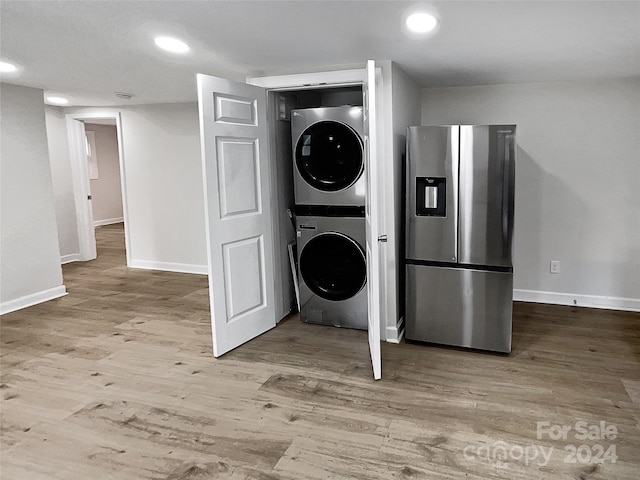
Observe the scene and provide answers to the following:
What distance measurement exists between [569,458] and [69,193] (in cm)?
654

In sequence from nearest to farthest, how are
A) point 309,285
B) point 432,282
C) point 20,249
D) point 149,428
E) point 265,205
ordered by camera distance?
point 149,428 → point 432,282 → point 265,205 → point 309,285 → point 20,249

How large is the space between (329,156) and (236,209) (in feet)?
2.98

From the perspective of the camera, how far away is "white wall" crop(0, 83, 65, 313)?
4.48 meters

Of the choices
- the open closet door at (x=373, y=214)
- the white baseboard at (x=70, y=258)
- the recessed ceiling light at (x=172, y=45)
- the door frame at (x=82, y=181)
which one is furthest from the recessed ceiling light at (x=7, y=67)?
the white baseboard at (x=70, y=258)

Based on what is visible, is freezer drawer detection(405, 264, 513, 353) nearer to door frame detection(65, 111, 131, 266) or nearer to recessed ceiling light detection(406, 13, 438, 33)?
recessed ceiling light detection(406, 13, 438, 33)

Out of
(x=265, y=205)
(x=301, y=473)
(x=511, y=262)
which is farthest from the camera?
(x=265, y=205)

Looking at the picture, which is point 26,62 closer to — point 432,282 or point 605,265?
point 432,282

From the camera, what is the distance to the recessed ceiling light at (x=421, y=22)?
94.3 inches

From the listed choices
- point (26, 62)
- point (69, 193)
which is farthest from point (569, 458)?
point (69, 193)

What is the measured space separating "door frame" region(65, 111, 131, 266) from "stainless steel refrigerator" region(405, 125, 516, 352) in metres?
4.33

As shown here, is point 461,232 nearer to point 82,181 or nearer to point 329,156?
point 329,156

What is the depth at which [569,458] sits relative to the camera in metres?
2.19

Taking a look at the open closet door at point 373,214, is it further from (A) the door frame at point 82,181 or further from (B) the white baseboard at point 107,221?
(B) the white baseboard at point 107,221

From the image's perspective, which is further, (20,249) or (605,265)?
(20,249)
